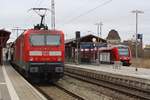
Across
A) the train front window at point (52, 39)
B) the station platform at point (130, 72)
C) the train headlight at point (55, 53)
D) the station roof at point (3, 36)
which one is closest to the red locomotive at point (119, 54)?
the station roof at point (3, 36)

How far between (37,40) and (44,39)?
0.40 metres

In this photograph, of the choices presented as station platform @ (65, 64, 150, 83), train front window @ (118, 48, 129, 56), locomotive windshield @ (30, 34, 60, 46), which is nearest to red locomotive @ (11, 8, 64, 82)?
locomotive windshield @ (30, 34, 60, 46)

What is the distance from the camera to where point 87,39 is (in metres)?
59.1

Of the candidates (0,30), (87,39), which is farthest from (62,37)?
(87,39)

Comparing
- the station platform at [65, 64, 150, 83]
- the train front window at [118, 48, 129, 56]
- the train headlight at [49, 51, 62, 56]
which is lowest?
the station platform at [65, 64, 150, 83]

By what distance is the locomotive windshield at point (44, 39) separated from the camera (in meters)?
24.8

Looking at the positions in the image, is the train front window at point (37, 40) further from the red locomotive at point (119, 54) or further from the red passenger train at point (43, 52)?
the red locomotive at point (119, 54)

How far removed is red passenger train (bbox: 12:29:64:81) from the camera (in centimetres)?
2437

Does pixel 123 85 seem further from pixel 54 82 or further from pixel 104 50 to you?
pixel 104 50

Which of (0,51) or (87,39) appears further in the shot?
(87,39)

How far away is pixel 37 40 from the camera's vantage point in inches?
981

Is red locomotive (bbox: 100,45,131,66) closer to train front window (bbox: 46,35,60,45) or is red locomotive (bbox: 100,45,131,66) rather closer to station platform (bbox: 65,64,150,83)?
station platform (bbox: 65,64,150,83)

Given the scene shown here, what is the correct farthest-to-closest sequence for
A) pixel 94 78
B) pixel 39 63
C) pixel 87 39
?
1. pixel 87 39
2. pixel 94 78
3. pixel 39 63

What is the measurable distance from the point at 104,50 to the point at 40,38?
40.1 metres
